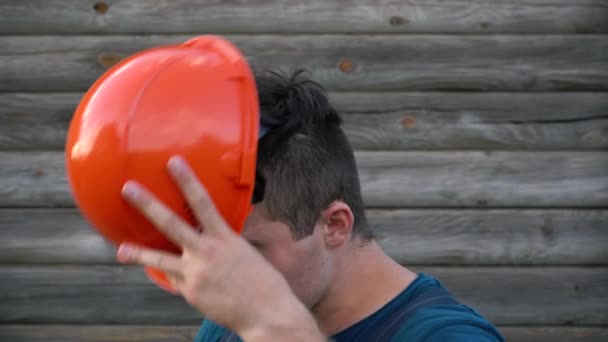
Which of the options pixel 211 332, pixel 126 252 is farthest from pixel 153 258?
pixel 211 332

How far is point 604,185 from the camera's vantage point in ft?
13.6

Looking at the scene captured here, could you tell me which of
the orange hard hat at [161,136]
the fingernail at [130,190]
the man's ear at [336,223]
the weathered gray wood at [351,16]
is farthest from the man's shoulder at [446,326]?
the weathered gray wood at [351,16]

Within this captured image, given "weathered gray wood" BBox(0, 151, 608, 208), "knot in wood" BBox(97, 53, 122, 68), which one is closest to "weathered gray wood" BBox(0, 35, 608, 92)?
"knot in wood" BBox(97, 53, 122, 68)

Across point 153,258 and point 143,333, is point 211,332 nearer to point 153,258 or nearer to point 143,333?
point 153,258

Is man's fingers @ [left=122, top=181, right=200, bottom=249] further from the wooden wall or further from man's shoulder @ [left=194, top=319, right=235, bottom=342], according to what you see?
the wooden wall

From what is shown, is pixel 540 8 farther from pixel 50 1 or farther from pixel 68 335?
pixel 68 335

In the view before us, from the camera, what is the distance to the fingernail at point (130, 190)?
1.38 metres

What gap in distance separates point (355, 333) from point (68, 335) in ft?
9.43

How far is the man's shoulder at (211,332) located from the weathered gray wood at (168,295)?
77.8 inches

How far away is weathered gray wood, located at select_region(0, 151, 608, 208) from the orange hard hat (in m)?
2.65

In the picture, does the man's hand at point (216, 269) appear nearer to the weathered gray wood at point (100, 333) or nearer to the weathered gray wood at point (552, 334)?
the weathered gray wood at point (100, 333)

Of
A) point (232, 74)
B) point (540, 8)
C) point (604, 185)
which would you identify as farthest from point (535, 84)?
point (232, 74)

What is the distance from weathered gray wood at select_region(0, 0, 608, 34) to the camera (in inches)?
162

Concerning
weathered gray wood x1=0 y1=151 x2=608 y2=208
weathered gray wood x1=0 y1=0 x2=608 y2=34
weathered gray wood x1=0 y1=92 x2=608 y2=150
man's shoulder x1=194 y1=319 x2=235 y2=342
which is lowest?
weathered gray wood x1=0 y1=151 x2=608 y2=208
